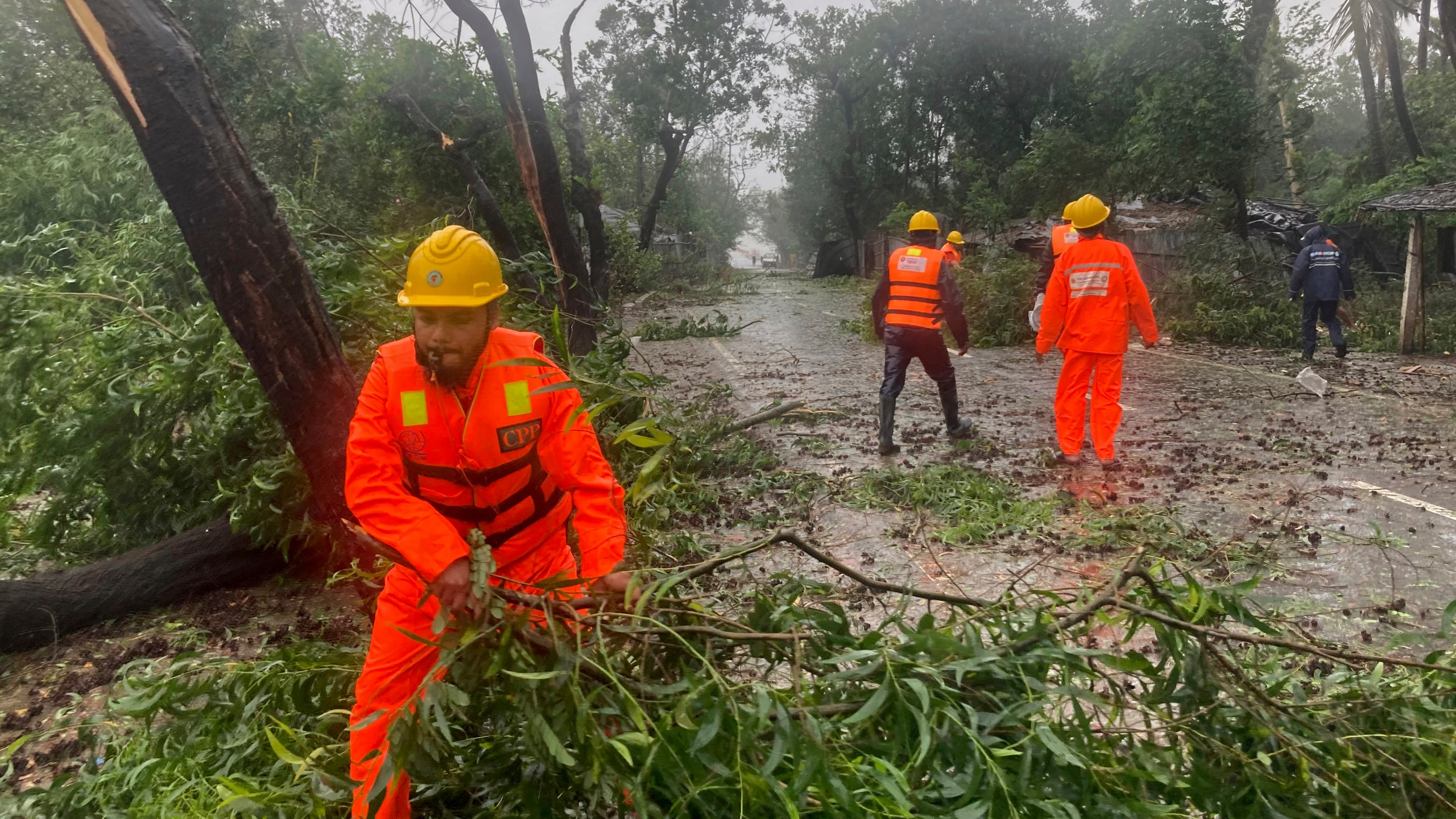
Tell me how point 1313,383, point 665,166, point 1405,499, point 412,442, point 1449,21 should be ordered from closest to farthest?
point 412,442 → point 1405,499 → point 1313,383 → point 1449,21 → point 665,166

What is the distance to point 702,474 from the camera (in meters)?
7.16

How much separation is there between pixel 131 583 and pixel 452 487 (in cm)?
324

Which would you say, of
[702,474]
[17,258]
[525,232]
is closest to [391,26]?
[525,232]

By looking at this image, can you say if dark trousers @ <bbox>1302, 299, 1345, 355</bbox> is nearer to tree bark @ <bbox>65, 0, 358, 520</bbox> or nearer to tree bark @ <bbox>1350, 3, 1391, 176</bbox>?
tree bark @ <bbox>1350, 3, 1391, 176</bbox>

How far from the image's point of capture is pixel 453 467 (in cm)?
268

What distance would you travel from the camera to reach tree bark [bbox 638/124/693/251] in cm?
2591

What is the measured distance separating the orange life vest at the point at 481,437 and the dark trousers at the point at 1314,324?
42.6ft

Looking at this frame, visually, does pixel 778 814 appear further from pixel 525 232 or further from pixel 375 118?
pixel 375 118

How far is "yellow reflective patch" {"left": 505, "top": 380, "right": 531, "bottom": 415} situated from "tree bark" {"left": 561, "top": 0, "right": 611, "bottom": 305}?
8997 mm

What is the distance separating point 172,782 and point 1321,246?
14.4 metres

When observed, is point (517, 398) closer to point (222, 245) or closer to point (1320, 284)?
point (222, 245)

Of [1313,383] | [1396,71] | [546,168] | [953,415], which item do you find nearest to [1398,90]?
[1396,71]

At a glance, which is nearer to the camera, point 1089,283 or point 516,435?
point 516,435

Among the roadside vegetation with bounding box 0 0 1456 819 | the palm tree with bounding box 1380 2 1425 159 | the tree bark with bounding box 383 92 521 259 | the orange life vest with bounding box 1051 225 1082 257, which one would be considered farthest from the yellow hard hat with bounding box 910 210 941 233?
the palm tree with bounding box 1380 2 1425 159
